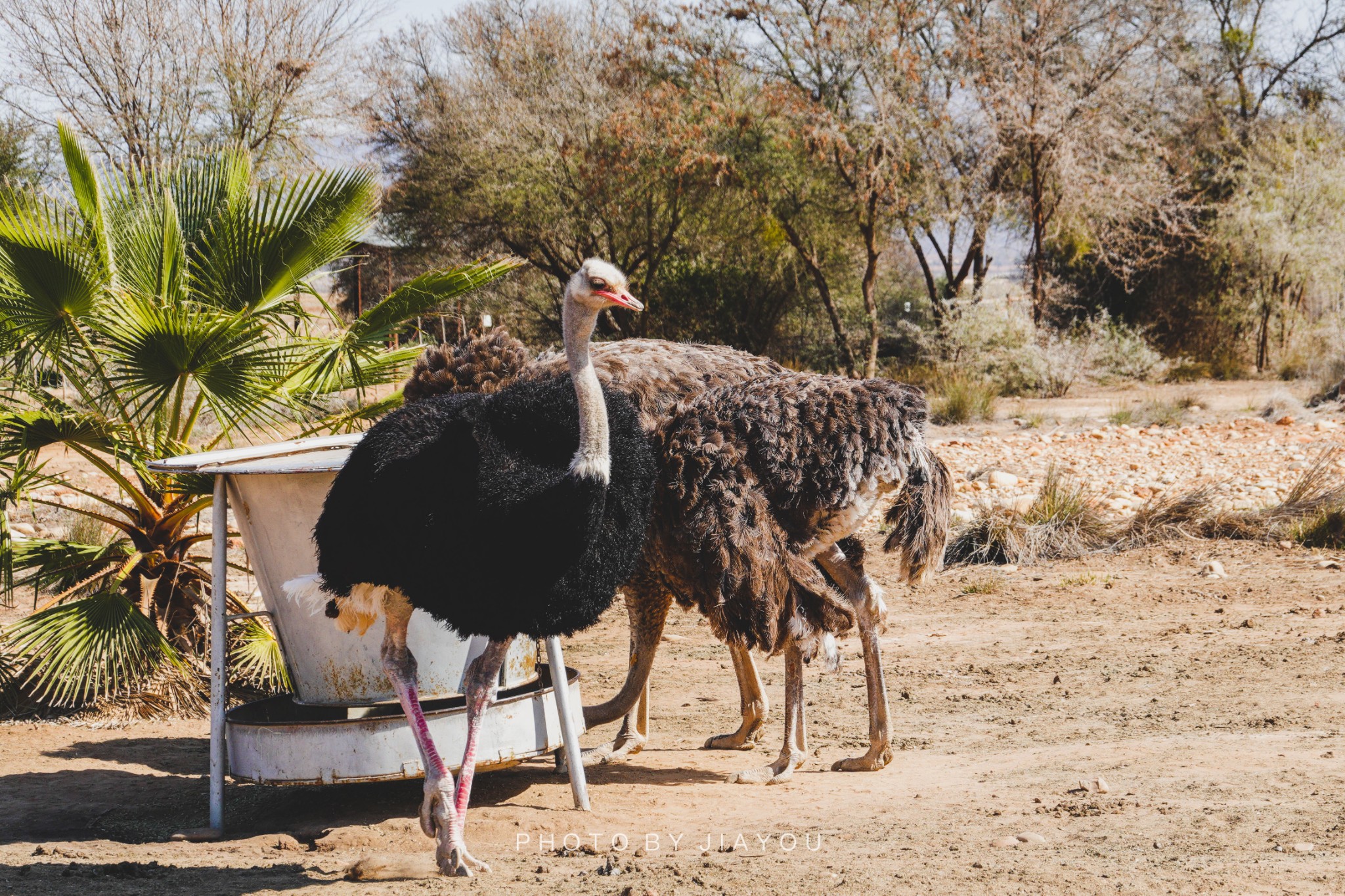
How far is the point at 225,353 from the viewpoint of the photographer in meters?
6.37

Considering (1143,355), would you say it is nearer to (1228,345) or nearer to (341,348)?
(1228,345)

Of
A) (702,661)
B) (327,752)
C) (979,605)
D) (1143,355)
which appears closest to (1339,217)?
(1143,355)

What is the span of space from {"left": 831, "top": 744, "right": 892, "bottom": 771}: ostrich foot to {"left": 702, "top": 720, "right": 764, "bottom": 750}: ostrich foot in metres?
0.64

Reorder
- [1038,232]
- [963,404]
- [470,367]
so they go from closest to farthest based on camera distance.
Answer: [470,367] → [963,404] → [1038,232]

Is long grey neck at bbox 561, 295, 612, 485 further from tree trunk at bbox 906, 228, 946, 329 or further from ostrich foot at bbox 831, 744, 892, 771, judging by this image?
tree trunk at bbox 906, 228, 946, 329

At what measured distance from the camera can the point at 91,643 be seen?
247 inches

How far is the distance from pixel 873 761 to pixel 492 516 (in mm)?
2402

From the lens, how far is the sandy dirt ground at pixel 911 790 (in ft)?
12.8

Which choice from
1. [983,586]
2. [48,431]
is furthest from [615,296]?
[983,586]

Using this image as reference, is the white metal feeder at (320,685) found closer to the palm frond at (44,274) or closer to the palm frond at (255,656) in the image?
the palm frond at (255,656)

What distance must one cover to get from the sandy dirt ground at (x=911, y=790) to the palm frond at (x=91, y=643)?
0.37 m

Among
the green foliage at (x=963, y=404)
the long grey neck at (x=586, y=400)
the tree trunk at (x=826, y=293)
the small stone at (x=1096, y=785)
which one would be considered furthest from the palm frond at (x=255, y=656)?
the tree trunk at (x=826, y=293)

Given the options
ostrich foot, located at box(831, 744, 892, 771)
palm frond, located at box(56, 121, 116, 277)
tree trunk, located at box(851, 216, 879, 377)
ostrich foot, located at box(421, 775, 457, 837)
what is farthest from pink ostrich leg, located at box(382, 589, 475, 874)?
tree trunk, located at box(851, 216, 879, 377)

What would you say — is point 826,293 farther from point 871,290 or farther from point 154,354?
point 154,354
